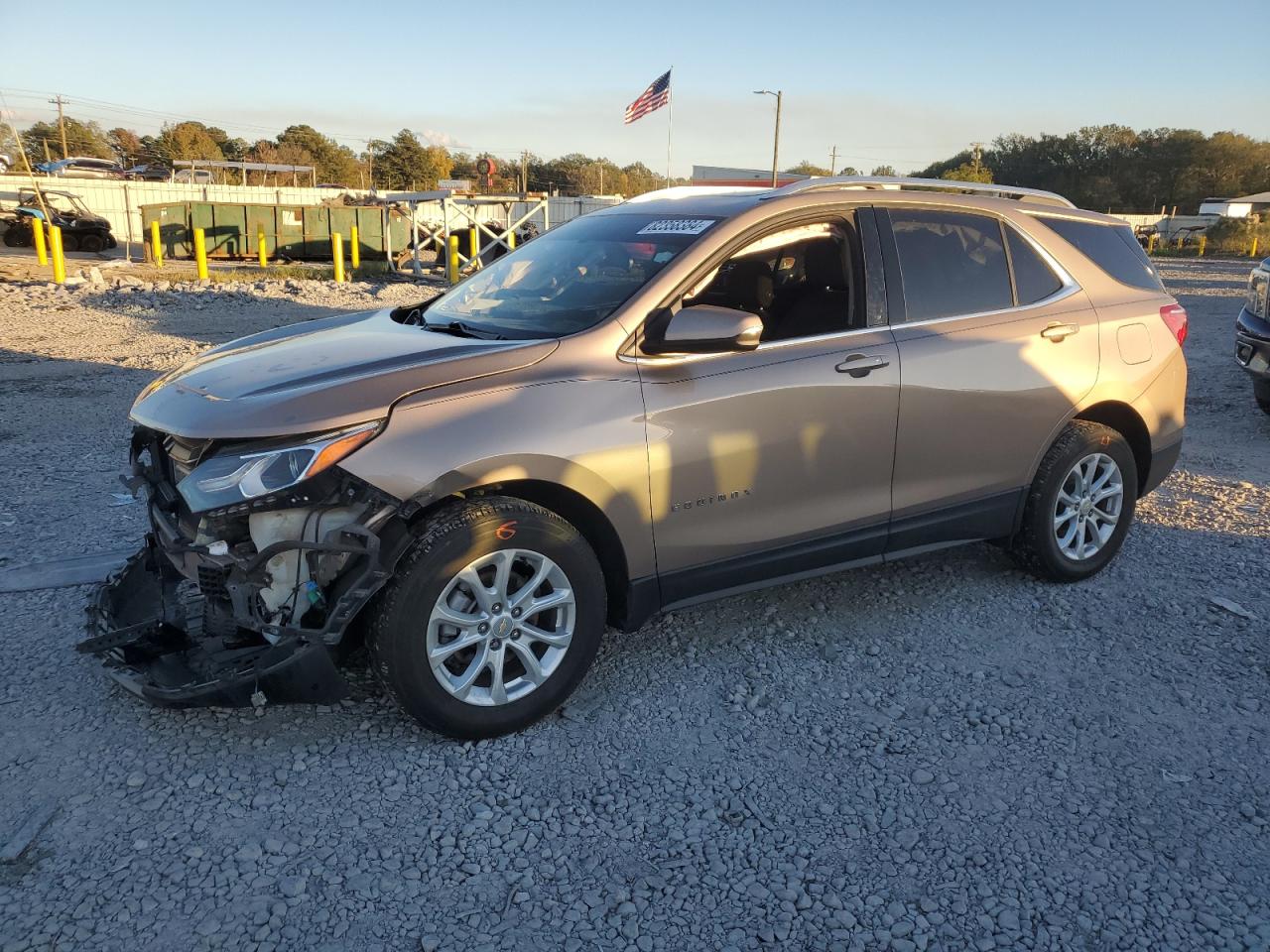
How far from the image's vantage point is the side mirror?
3471 millimetres

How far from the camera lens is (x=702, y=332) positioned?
11.4ft

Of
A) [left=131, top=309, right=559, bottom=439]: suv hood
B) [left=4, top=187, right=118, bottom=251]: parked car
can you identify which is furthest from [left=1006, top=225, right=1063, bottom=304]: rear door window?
[left=4, top=187, right=118, bottom=251]: parked car

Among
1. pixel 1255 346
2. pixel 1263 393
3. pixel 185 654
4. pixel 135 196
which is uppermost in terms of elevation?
pixel 135 196

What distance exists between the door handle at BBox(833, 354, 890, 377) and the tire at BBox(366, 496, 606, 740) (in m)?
1.32

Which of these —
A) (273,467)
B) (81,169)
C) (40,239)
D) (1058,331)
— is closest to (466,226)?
(40,239)

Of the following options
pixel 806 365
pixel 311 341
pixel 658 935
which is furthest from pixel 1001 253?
pixel 658 935

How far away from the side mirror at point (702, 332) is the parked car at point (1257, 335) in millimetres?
6422

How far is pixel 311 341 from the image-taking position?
392 cm

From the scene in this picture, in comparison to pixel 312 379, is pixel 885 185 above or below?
above

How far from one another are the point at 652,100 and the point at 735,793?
2998 centimetres

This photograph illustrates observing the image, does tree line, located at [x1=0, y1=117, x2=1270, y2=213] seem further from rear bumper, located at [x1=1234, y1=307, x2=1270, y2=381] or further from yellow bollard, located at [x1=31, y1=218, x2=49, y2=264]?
rear bumper, located at [x1=1234, y1=307, x2=1270, y2=381]

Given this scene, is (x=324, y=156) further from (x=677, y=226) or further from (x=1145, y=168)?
(x=677, y=226)

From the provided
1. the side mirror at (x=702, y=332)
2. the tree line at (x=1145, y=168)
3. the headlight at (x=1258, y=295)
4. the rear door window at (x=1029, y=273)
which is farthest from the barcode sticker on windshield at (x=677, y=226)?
the tree line at (x=1145, y=168)

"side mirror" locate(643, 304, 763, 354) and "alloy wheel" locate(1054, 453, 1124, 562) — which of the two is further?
"alloy wheel" locate(1054, 453, 1124, 562)
